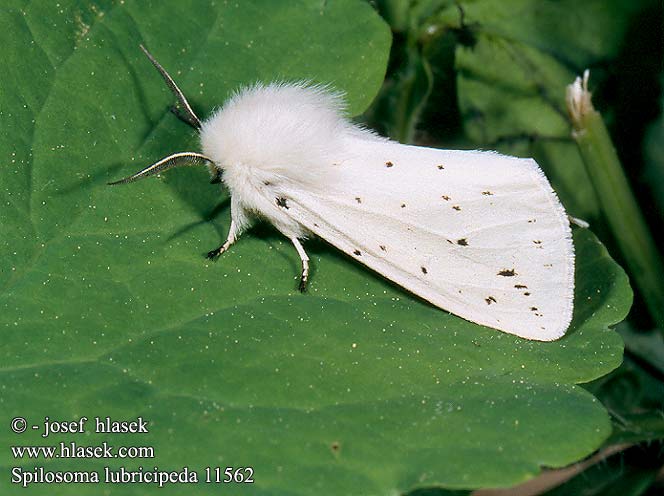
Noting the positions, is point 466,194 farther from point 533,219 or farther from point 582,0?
point 582,0

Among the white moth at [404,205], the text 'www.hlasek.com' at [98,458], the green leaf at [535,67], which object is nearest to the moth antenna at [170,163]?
the white moth at [404,205]

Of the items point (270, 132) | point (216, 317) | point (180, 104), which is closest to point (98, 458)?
point (216, 317)

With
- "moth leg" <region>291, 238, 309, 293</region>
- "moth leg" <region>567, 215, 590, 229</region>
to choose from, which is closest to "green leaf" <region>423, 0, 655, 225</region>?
"moth leg" <region>567, 215, 590, 229</region>

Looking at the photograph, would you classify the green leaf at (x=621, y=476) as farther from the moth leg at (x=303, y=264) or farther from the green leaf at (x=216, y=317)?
the moth leg at (x=303, y=264)

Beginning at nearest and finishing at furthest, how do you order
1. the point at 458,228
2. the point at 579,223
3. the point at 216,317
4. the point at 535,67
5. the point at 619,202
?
the point at 216,317
the point at 458,228
the point at 579,223
the point at 619,202
the point at 535,67

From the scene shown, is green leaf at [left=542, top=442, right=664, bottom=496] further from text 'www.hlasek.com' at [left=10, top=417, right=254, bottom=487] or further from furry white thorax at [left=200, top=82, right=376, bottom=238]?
text 'www.hlasek.com' at [left=10, top=417, right=254, bottom=487]

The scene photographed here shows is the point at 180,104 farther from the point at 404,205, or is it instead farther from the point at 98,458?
the point at 98,458
